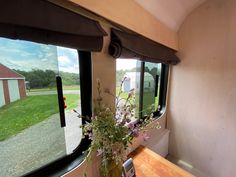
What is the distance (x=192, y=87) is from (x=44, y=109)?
69.4 inches

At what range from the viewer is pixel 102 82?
97 centimetres

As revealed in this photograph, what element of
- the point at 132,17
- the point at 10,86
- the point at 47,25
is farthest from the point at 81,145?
the point at 132,17

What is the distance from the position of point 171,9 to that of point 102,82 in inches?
47.8

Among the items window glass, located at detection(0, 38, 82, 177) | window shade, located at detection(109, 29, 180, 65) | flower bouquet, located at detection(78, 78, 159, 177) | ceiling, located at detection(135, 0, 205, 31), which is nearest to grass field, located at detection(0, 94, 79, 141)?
window glass, located at detection(0, 38, 82, 177)

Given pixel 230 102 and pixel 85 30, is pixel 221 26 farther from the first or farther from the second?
pixel 85 30

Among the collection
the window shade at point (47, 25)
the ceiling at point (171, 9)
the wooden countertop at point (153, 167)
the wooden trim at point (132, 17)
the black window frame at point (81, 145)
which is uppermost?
the ceiling at point (171, 9)

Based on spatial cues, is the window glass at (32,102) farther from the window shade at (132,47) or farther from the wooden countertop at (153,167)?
the wooden countertop at (153,167)

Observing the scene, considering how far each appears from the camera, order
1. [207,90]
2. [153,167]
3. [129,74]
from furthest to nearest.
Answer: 1. [207,90]
2. [129,74]
3. [153,167]

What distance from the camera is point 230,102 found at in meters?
1.54

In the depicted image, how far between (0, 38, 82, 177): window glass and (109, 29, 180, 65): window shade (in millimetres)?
286

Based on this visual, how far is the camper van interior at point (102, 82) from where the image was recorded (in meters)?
0.67

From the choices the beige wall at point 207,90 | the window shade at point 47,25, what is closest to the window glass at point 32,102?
the window shade at point 47,25

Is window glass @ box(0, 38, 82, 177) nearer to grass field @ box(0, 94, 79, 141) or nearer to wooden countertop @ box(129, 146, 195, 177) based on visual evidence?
grass field @ box(0, 94, 79, 141)

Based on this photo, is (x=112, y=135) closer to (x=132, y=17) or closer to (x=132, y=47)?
(x=132, y=47)
